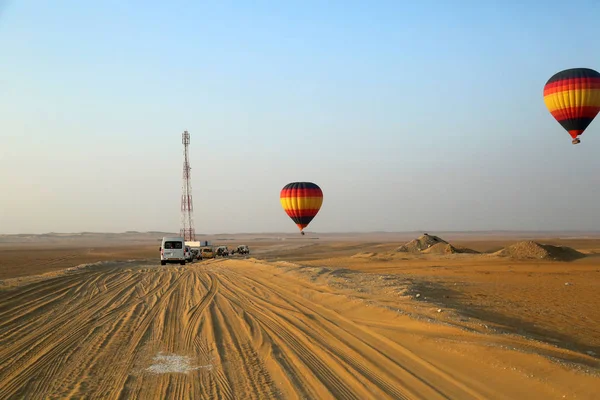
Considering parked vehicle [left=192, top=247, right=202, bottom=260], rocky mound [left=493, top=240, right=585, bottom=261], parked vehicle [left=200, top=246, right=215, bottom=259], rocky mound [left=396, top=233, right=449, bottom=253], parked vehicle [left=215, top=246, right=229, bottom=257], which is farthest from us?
parked vehicle [left=215, top=246, right=229, bottom=257]

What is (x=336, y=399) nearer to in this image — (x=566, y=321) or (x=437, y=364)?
(x=437, y=364)

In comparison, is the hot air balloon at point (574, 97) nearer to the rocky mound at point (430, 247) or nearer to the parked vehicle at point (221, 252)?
the rocky mound at point (430, 247)

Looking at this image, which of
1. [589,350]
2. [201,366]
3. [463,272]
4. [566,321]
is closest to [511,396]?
[589,350]

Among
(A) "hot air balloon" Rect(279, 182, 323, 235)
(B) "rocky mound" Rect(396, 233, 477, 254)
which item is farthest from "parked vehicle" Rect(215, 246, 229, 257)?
(B) "rocky mound" Rect(396, 233, 477, 254)

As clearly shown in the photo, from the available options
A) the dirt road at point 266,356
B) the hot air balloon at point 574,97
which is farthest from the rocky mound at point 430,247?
the dirt road at point 266,356

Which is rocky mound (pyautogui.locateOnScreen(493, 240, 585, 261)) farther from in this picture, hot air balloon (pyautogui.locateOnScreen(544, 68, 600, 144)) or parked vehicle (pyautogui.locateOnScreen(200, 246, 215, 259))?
parked vehicle (pyautogui.locateOnScreen(200, 246, 215, 259))

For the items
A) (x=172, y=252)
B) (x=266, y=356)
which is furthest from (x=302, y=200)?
(x=266, y=356)
